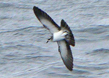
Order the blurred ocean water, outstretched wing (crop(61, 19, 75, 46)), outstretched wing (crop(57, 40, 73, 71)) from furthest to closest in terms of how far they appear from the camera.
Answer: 1. the blurred ocean water
2. outstretched wing (crop(57, 40, 73, 71))
3. outstretched wing (crop(61, 19, 75, 46))

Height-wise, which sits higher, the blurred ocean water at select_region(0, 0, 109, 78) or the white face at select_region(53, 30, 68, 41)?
the white face at select_region(53, 30, 68, 41)

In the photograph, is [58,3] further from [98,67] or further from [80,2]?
[98,67]

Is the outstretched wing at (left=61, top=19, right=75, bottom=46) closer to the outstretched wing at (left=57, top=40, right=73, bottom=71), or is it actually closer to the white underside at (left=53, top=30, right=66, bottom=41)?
the white underside at (left=53, top=30, right=66, bottom=41)

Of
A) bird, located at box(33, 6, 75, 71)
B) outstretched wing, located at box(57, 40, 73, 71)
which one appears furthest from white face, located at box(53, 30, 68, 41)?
outstretched wing, located at box(57, 40, 73, 71)

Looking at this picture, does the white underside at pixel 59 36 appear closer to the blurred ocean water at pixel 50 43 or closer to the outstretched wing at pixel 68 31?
the outstretched wing at pixel 68 31

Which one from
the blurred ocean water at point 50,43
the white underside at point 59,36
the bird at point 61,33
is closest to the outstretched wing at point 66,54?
the bird at point 61,33

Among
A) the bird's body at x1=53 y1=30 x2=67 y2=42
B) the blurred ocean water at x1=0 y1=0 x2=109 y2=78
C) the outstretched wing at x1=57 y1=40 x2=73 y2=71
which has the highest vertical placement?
the bird's body at x1=53 y1=30 x2=67 y2=42
